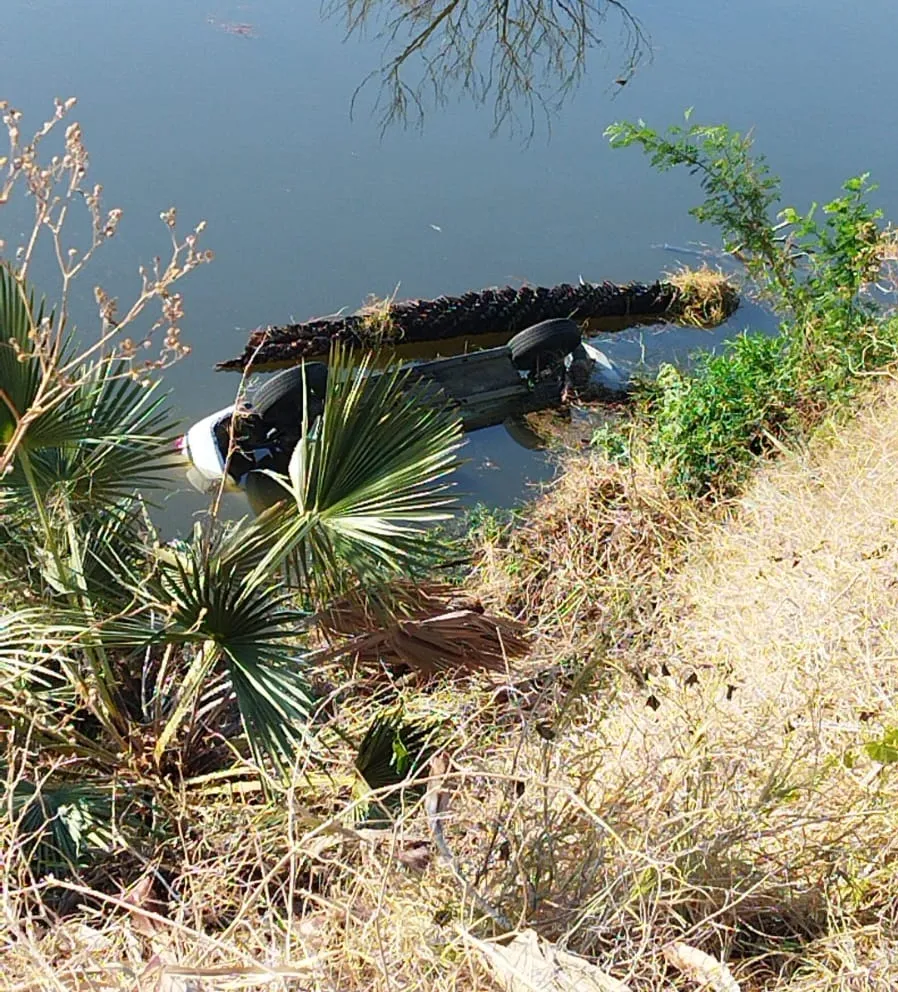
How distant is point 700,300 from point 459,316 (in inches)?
83.2

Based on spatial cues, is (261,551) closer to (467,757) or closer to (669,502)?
(467,757)

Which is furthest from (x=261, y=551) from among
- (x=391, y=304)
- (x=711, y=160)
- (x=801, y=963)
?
(x=391, y=304)

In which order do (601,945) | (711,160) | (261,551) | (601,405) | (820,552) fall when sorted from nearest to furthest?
(601,945) < (261,551) < (820,552) < (711,160) < (601,405)

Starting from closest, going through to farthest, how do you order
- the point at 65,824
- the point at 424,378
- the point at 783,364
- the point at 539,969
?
1. the point at 539,969
2. the point at 65,824
3. the point at 783,364
4. the point at 424,378

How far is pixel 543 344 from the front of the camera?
734 cm

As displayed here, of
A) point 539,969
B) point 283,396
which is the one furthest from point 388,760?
point 283,396

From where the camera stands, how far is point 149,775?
294 cm

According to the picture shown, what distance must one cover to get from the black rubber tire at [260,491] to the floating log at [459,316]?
1.10 meters

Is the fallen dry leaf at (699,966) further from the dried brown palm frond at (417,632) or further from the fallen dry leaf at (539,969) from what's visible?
the dried brown palm frond at (417,632)

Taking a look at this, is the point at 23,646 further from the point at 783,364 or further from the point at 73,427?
the point at 783,364

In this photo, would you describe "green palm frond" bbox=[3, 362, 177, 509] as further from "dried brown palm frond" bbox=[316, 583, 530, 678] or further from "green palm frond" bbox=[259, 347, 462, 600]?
"dried brown palm frond" bbox=[316, 583, 530, 678]

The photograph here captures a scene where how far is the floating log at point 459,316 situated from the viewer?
23.6 feet

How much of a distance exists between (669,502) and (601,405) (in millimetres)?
2001

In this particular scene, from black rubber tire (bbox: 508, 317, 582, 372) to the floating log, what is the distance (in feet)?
1.90
